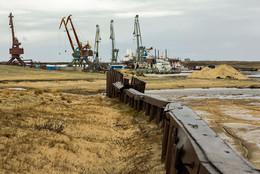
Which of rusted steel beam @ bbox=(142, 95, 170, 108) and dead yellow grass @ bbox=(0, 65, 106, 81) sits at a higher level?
rusted steel beam @ bbox=(142, 95, 170, 108)

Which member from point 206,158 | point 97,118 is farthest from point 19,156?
point 97,118

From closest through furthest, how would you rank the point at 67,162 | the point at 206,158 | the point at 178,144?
the point at 206,158 → the point at 178,144 → the point at 67,162

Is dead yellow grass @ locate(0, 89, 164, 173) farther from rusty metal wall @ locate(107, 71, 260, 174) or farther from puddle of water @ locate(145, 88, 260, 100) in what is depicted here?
puddle of water @ locate(145, 88, 260, 100)

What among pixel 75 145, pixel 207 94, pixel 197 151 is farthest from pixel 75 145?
pixel 207 94

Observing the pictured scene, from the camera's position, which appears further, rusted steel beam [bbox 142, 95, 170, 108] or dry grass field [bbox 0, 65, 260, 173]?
rusted steel beam [bbox 142, 95, 170, 108]

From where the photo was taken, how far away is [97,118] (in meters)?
11.9

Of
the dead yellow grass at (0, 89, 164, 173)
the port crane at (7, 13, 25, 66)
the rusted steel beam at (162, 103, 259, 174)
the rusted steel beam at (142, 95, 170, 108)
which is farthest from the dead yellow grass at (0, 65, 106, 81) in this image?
the rusted steel beam at (162, 103, 259, 174)

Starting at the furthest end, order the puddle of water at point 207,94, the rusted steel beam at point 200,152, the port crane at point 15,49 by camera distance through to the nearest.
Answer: the port crane at point 15,49 < the puddle of water at point 207,94 < the rusted steel beam at point 200,152

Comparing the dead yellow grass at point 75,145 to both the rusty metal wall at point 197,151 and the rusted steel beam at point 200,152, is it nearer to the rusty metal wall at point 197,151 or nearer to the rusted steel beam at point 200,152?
the rusty metal wall at point 197,151

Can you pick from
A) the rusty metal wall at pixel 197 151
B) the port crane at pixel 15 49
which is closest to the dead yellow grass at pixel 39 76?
the port crane at pixel 15 49

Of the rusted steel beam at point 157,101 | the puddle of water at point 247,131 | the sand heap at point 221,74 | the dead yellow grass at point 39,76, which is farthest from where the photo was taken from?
the sand heap at point 221,74

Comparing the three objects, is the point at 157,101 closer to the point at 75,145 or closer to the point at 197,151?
the point at 75,145

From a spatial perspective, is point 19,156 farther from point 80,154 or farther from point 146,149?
point 146,149

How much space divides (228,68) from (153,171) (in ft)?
166
